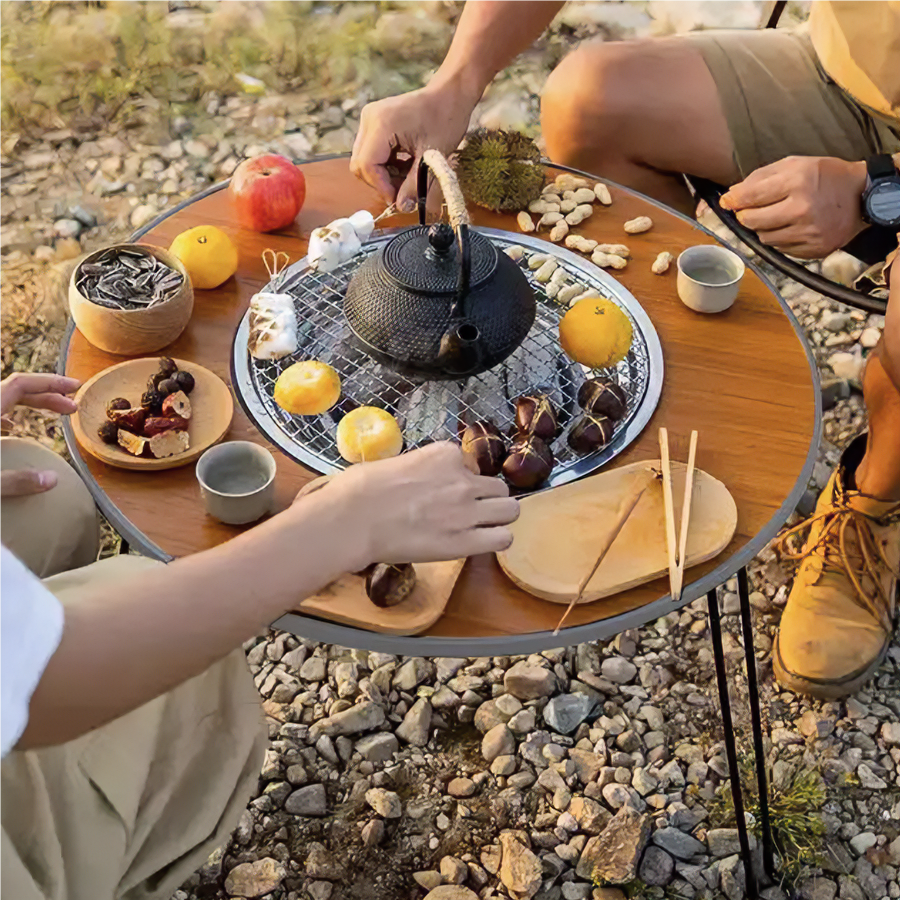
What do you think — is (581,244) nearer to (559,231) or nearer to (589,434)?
(559,231)

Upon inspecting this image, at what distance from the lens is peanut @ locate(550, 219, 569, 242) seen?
8.91 ft

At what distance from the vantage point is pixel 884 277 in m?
2.86

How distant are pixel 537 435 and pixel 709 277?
2.49ft

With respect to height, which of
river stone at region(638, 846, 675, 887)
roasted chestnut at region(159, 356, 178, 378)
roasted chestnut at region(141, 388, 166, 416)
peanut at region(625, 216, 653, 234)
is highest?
peanut at region(625, 216, 653, 234)

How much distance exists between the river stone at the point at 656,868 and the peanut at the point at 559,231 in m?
1.64

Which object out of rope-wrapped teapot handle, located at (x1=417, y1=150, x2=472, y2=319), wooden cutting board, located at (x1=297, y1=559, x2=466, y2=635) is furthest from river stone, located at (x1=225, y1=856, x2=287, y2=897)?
rope-wrapped teapot handle, located at (x1=417, y1=150, x2=472, y2=319)

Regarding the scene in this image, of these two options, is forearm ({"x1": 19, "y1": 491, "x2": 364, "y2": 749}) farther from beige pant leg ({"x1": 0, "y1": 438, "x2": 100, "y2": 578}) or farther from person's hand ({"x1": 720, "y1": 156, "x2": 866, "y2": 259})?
person's hand ({"x1": 720, "y1": 156, "x2": 866, "y2": 259})

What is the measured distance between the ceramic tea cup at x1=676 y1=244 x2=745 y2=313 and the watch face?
451 millimetres

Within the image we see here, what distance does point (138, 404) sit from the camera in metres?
2.22

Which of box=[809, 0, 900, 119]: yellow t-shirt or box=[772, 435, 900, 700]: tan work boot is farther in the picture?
box=[772, 435, 900, 700]: tan work boot

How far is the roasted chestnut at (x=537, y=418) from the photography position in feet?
7.17

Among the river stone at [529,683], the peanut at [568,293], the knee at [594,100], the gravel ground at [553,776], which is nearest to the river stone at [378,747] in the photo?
the gravel ground at [553,776]

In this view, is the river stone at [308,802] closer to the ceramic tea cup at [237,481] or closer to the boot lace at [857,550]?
the ceramic tea cup at [237,481]

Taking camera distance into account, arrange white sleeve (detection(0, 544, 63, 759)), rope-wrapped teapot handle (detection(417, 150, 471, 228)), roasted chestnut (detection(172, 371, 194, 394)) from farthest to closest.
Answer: roasted chestnut (detection(172, 371, 194, 394)) < rope-wrapped teapot handle (detection(417, 150, 471, 228)) < white sleeve (detection(0, 544, 63, 759))
